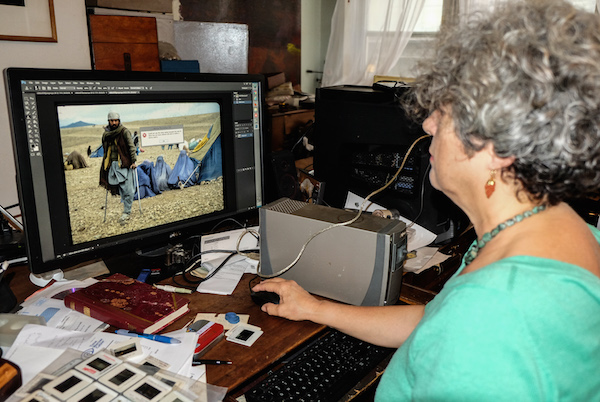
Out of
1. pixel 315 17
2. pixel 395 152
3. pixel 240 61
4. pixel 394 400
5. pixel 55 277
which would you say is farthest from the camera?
pixel 315 17

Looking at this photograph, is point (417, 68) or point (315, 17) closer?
point (417, 68)

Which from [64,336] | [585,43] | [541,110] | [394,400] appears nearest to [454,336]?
[394,400]

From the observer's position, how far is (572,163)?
62 cm

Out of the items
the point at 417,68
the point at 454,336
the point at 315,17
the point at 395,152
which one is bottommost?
the point at 454,336

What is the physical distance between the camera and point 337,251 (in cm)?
102

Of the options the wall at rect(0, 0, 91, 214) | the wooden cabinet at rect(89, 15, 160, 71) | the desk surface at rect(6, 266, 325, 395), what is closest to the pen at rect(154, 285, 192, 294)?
the desk surface at rect(6, 266, 325, 395)

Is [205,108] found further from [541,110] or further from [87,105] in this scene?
[541,110]

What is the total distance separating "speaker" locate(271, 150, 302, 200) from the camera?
1457 millimetres

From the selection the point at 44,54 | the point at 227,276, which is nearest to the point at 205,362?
the point at 227,276

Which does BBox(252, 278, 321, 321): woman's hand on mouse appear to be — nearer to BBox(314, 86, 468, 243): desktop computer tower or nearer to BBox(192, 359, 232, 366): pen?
BBox(192, 359, 232, 366): pen

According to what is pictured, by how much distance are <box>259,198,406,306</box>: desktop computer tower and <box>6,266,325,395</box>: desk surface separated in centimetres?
11

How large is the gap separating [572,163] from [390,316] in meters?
0.47

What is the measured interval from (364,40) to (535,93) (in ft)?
12.1

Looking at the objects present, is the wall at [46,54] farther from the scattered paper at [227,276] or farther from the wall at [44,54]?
the scattered paper at [227,276]
